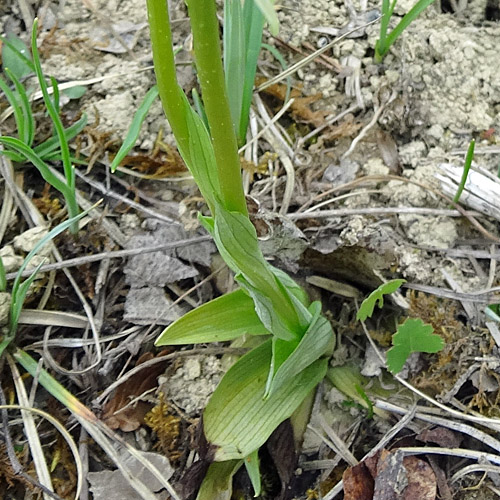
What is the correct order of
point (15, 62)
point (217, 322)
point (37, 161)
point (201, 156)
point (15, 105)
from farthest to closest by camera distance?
point (15, 62) → point (15, 105) → point (37, 161) → point (217, 322) → point (201, 156)

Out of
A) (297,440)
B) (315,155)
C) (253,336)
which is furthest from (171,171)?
(297,440)

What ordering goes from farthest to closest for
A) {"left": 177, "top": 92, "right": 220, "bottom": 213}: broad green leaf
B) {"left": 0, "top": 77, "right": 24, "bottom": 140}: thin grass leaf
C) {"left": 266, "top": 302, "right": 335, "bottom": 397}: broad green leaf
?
{"left": 0, "top": 77, "right": 24, "bottom": 140}: thin grass leaf < {"left": 266, "top": 302, "right": 335, "bottom": 397}: broad green leaf < {"left": 177, "top": 92, "right": 220, "bottom": 213}: broad green leaf

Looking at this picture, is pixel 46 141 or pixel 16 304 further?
pixel 46 141

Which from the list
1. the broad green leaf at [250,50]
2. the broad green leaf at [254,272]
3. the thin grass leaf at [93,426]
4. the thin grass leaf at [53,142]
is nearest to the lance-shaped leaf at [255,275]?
the broad green leaf at [254,272]

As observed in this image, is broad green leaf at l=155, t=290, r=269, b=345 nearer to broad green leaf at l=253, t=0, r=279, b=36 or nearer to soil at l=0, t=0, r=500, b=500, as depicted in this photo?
soil at l=0, t=0, r=500, b=500

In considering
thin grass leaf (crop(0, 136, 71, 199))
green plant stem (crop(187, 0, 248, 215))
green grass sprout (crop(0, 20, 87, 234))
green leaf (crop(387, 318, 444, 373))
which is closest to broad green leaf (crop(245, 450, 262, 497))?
green leaf (crop(387, 318, 444, 373))

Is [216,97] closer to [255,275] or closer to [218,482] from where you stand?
[255,275]

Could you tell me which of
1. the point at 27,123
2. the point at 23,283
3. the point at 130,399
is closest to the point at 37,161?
the point at 27,123
